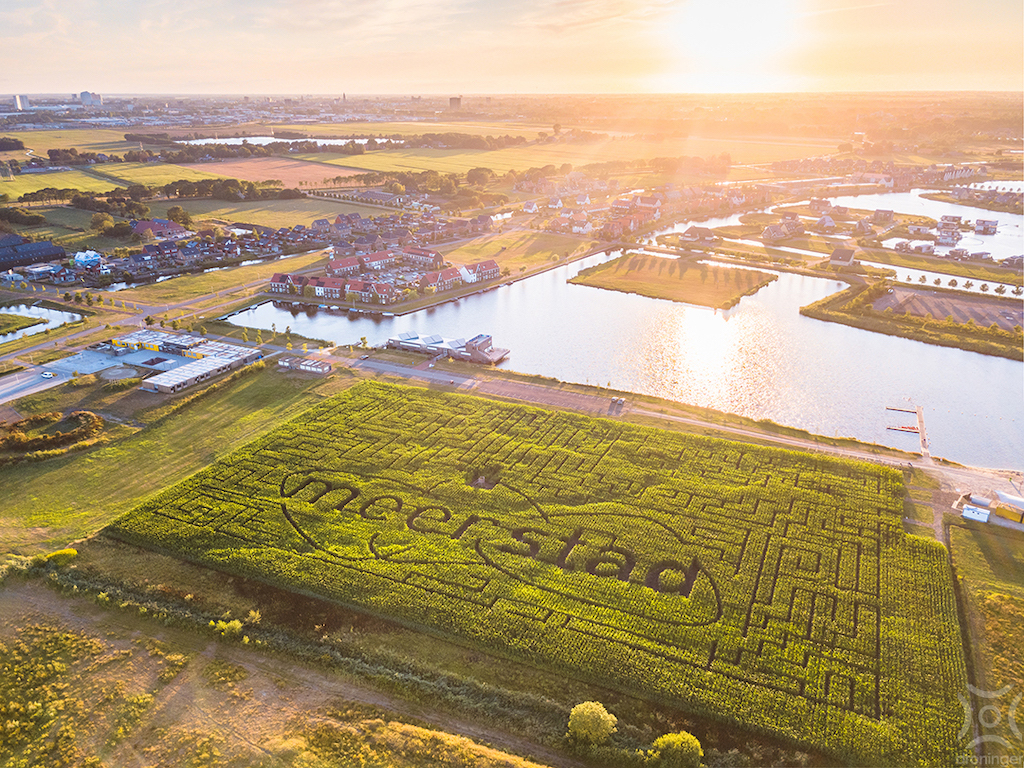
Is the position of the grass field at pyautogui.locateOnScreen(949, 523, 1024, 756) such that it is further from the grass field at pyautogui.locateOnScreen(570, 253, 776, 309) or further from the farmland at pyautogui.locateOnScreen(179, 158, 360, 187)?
the farmland at pyautogui.locateOnScreen(179, 158, 360, 187)

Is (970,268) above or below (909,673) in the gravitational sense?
above

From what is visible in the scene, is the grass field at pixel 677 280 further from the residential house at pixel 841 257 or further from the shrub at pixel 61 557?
the shrub at pixel 61 557

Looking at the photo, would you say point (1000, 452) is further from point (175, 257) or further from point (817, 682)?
point (175, 257)

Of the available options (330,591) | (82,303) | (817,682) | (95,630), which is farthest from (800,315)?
(82,303)

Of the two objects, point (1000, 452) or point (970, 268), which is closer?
point (1000, 452)

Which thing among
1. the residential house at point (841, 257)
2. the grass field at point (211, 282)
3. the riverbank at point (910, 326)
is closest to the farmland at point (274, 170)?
the grass field at point (211, 282)

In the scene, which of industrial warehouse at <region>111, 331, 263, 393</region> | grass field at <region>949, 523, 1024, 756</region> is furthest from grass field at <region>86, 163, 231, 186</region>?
grass field at <region>949, 523, 1024, 756</region>

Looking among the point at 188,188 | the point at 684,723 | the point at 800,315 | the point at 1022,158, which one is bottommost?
the point at 684,723
